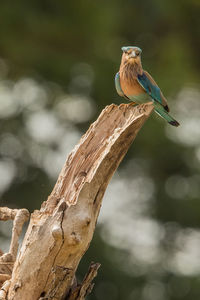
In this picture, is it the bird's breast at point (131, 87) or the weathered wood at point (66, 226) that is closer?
the weathered wood at point (66, 226)

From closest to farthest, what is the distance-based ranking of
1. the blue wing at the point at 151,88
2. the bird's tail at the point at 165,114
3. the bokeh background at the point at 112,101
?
the blue wing at the point at 151,88 < the bird's tail at the point at 165,114 < the bokeh background at the point at 112,101

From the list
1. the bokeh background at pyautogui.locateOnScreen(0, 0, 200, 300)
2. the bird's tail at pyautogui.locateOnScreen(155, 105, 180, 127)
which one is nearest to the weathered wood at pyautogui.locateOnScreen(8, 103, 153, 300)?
the bird's tail at pyautogui.locateOnScreen(155, 105, 180, 127)

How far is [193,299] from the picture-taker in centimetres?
1093

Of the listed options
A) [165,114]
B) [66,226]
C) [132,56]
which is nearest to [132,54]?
[132,56]

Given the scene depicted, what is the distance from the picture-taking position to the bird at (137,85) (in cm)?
460

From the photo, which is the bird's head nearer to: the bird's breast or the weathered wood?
the bird's breast

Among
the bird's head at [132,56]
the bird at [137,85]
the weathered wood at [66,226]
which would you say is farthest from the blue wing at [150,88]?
the weathered wood at [66,226]

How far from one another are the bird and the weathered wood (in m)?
0.59

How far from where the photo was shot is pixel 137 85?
15.2 feet

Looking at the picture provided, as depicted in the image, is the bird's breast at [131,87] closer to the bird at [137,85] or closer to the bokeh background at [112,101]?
the bird at [137,85]

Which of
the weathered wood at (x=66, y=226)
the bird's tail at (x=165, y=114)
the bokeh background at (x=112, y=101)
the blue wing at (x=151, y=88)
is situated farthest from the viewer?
the bokeh background at (x=112, y=101)

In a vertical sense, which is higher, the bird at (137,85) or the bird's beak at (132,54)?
the bird's beak at (132,54)

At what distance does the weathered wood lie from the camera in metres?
3.81

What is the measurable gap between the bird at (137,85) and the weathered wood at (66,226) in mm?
591
